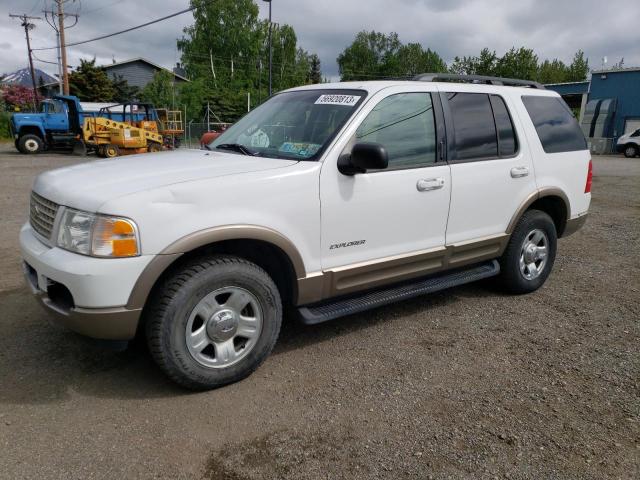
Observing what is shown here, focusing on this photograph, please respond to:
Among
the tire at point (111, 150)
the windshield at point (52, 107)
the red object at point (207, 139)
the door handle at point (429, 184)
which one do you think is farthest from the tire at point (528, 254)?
the windshield at point (52, 107)

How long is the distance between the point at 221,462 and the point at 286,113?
2.58 m

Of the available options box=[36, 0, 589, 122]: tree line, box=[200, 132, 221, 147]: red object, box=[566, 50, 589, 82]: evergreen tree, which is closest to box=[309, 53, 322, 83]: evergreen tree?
box=[36, 0, 589, 122]: tree line

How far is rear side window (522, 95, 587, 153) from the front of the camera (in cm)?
471

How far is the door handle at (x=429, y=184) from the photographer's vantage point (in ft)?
12.3

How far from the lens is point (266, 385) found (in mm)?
3221

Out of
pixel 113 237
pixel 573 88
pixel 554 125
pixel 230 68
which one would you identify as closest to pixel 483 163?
pixel 554 125

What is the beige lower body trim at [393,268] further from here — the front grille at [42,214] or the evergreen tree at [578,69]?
the evergreen tree at [578,69]

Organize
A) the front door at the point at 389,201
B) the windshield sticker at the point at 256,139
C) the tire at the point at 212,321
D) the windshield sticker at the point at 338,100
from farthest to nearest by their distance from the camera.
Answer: the windshield sticker at the point at 256,139 → the windshield sticker at the point at 338,100 → the front door at the point at 389,201 → the tire at the point at 212,321

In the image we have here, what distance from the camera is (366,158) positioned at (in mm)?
3186

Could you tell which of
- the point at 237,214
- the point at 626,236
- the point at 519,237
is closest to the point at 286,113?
the point at 237,214

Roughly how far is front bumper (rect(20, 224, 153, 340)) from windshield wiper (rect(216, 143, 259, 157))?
1248 millimetres

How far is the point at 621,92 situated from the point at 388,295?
1386 inches

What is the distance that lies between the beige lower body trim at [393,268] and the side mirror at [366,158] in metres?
0.68

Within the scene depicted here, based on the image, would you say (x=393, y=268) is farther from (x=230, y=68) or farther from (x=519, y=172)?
(x=230, y=68)
